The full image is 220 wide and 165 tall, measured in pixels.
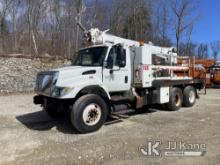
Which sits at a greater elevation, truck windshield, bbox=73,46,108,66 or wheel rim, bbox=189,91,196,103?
truck windshield, bbox=73,46,108,66

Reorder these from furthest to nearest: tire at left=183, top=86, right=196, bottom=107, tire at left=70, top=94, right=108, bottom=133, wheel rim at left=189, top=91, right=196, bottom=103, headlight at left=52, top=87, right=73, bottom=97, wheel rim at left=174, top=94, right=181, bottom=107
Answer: wheel rim at left=189, top=91, right=196, bottom=103 < tire at left=183, top=86, right=196, bottom=107 < wheel rim at left=174, top=94, right=181, bottom=107 < tire at left=70, top=94, right=108, bottom=133 < headlight at left=52, top=87, right=73, bottom=97

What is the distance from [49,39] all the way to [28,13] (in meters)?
3.08

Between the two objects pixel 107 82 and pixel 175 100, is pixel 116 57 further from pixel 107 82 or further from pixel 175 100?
pixel 175 100

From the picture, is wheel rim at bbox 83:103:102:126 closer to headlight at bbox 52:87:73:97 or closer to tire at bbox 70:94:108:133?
tire at bbox 70:94:108:133

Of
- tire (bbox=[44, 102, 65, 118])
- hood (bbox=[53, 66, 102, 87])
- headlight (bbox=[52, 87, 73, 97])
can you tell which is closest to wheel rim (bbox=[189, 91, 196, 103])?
hood (bbox=[53, 66, 102, 87])

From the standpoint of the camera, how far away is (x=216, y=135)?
6.35m

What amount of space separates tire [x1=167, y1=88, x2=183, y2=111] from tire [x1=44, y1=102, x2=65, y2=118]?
13.3 ft

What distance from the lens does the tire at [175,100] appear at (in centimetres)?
962

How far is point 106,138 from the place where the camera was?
6.16 metres

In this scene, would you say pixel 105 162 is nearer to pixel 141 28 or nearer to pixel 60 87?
pixel 60 87

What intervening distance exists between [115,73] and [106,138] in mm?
2149

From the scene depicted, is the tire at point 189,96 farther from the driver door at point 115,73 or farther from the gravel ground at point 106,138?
the driver door at point 115,73

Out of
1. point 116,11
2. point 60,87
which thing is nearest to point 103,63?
point 60,87

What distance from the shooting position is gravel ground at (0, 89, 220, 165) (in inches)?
193
